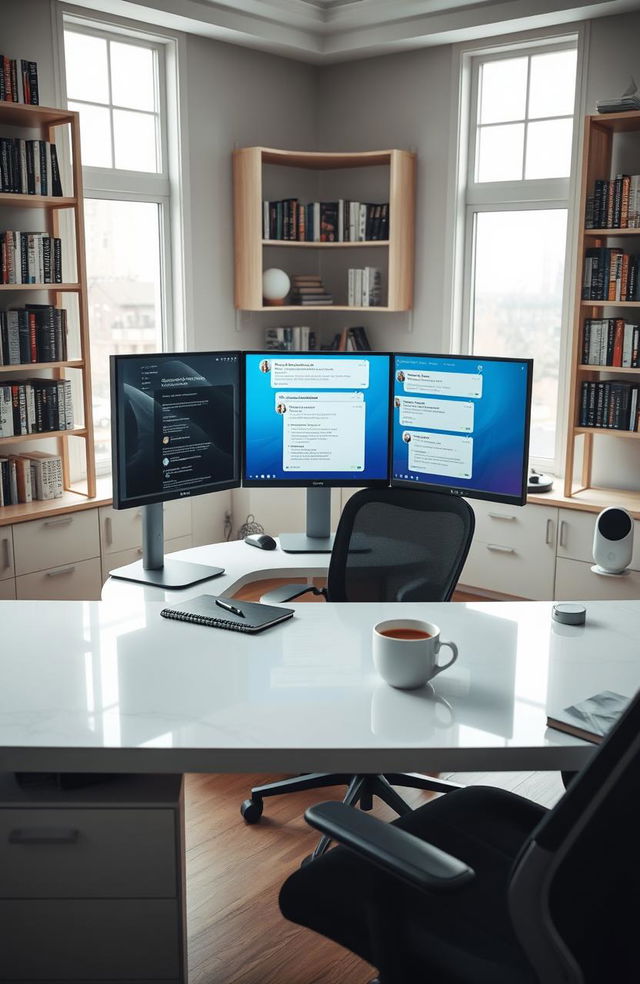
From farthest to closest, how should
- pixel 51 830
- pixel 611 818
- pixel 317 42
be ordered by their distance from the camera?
pixel 317 42 < pixel 51 830 < pixel 611 818

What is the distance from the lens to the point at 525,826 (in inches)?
70.0

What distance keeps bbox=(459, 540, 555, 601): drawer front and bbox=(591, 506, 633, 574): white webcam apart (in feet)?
3.50

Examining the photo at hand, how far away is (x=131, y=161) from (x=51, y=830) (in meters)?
3.99

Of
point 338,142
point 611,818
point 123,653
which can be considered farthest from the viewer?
point 338,142

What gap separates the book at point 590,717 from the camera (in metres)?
1.59

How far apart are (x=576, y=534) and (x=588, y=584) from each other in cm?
23

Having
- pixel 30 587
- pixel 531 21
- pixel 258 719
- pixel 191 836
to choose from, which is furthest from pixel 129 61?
pixel 258 719

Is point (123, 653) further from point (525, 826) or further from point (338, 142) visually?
point (338, 142)

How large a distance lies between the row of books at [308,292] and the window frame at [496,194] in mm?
778

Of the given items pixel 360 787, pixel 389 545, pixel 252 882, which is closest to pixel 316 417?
pixel 389 545

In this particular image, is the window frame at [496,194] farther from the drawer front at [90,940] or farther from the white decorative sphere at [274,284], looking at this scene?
the drawer front at [90,940]

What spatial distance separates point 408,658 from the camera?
1736 millimetres

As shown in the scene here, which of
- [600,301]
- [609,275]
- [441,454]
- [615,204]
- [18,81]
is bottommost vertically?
[441,454]

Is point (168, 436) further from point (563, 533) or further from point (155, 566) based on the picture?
point (563, 533)
